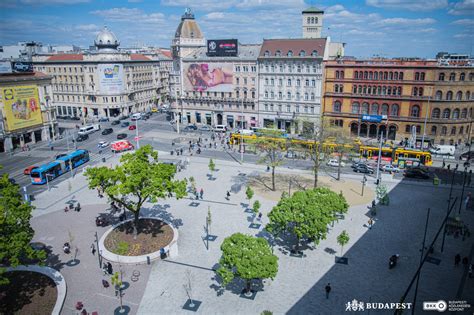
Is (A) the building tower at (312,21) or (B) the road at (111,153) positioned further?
(A) the building tower at (312,21)

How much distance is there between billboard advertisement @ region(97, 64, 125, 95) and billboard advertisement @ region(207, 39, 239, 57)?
34.4 meters

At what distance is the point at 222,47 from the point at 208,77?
911 centimetres

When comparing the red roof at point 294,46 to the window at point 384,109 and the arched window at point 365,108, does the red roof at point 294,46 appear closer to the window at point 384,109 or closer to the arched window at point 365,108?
the arched window at point 365,108

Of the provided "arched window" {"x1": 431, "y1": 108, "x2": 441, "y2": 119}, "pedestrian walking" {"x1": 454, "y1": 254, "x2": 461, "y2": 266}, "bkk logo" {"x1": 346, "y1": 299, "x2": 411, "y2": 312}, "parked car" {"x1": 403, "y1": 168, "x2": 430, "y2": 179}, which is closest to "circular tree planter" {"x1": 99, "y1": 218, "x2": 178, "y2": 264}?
"bkk logo" {"x1": 346, "y1": 299, "x2": 411, "y2": 312}

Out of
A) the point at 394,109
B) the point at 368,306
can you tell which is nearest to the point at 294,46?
the point at 394,109

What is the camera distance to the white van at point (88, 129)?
9522cm

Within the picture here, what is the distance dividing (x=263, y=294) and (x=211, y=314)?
505 centimetres

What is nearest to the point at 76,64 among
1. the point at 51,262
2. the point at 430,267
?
the point at 51,262

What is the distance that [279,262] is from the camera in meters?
36.5

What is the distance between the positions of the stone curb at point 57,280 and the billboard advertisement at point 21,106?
188 ft

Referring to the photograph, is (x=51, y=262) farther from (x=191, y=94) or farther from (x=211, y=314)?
(x=191, y=94)

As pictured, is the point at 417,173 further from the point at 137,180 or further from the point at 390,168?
the point at 137,180

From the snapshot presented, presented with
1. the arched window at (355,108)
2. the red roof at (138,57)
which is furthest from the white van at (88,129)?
the arched window at (355,108)

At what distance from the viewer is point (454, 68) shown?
75625mm
